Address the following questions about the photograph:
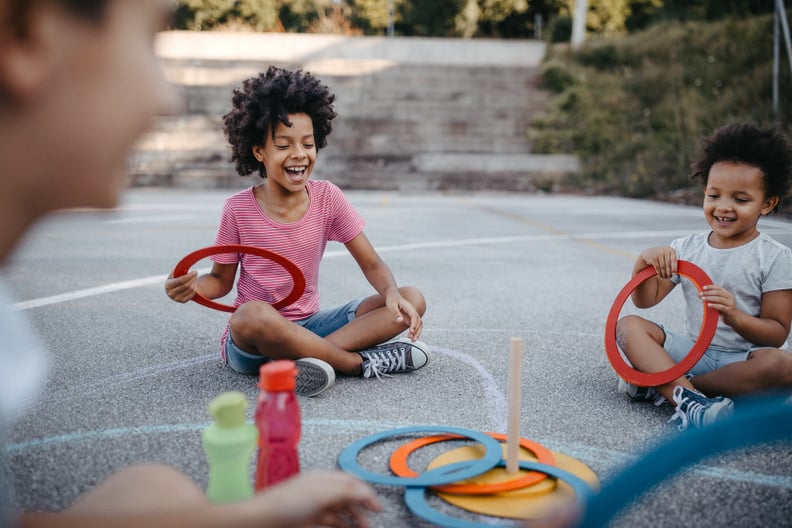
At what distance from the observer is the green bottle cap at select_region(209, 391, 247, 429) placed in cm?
135

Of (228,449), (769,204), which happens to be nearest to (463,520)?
(228,449)

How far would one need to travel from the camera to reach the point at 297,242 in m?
2.88

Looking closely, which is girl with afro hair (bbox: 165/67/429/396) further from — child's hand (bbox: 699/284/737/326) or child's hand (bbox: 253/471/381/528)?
child's hand (bbox: 253/471/381/528)

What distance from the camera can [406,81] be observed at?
16844 mm

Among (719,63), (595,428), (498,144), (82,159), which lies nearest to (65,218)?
(595,428)

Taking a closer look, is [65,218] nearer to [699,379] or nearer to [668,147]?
[699,379]

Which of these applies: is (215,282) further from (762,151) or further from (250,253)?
(762,151)

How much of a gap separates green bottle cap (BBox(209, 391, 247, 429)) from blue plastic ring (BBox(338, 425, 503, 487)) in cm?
51

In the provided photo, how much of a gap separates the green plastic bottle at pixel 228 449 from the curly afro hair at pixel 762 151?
2.07 metres

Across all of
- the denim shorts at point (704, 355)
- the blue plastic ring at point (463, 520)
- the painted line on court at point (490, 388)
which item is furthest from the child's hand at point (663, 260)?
the blue plastic ring at point (463, 520)

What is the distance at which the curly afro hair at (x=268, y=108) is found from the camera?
289cm

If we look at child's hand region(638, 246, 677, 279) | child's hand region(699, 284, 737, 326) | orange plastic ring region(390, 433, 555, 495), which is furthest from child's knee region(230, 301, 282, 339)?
child's hand region(699, 284, 737, 326)

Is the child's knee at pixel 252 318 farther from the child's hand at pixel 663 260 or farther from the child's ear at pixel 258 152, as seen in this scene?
the child's hand at pixel 663 260

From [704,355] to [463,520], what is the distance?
Answer: 138 cm
